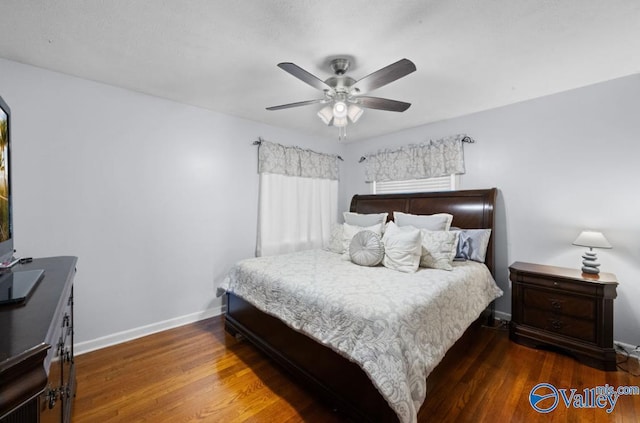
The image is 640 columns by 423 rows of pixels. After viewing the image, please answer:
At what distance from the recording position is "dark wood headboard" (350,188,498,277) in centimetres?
296

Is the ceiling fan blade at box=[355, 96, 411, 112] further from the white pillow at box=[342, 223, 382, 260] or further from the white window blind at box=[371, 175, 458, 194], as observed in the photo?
the white window blind at box=[371, 175, 458, 194]

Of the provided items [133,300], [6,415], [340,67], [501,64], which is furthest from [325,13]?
[133,300]

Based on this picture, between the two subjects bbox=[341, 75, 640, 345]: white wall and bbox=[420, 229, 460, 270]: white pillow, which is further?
bbox=[420, 229, 460, 270]: white pillow

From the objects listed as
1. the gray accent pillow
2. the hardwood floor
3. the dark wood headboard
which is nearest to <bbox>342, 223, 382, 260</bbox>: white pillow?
the dark wood headboard

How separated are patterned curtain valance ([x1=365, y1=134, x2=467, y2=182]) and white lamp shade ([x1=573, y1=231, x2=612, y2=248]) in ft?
4.34

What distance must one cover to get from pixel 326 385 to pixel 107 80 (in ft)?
10.2

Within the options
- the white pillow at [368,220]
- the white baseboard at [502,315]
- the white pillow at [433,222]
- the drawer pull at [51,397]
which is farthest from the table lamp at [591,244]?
the drawer pull at [51,397]

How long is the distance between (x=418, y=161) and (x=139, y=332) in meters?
3.82

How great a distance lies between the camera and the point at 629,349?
2.32 meters

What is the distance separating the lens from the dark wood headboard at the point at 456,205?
2963 mm

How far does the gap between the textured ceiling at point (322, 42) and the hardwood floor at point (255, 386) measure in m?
2.43

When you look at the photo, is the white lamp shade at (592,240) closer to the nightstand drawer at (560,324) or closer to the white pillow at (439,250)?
the nightstand drawer at (560,324)

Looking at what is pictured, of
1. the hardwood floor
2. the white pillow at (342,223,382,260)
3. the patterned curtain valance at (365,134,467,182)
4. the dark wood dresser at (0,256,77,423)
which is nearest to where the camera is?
the dark wood dresser at (0,256,77,423)

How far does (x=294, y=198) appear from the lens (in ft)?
12.8
